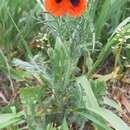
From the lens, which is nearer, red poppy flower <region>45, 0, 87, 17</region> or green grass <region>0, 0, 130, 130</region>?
red poppy flower <region>45, 0, 87, 17</region>

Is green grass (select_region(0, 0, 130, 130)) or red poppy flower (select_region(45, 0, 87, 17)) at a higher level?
red poppy flower (select_region(45, 0, 87, 17))

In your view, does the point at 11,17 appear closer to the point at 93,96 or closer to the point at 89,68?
the point at 89,68

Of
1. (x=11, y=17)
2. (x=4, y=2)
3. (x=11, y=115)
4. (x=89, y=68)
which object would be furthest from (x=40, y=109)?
(x=4, y=2)

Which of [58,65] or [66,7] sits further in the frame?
[58,65]

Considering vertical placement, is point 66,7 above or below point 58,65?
above
